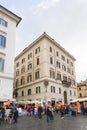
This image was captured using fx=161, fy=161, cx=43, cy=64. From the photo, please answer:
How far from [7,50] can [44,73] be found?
15555 mm

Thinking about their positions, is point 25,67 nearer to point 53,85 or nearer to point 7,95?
point 53,85

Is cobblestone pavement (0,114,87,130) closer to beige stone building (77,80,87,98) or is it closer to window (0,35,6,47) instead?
window (0,35,6,47)

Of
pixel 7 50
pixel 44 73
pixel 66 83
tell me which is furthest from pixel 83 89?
pixel 7 50

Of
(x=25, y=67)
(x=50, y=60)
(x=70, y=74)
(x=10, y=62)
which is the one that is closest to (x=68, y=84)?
(x=70, y=74)

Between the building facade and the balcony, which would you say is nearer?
the building facade

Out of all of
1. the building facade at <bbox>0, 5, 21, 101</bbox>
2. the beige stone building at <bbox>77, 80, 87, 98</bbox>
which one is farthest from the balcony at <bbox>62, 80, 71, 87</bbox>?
the beige stone building at <bbox>77, 80, 87, 98</bbox>

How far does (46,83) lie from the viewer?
37.3 metres

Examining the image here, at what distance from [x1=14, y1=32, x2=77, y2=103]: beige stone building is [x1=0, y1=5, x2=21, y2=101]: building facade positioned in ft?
47.1

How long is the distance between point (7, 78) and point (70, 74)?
29.9 m

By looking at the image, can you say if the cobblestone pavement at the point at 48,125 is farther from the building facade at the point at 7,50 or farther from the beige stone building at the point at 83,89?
the beige stone building at the point at 83,89

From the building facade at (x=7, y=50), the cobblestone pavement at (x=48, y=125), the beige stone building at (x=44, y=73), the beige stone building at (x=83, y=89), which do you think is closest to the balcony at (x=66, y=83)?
the beige stone building at (x=44, y=73)

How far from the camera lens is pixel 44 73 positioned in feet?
126

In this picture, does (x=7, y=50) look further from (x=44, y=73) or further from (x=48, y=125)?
(x=44, y=73)

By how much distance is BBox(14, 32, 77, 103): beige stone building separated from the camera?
38719mm
